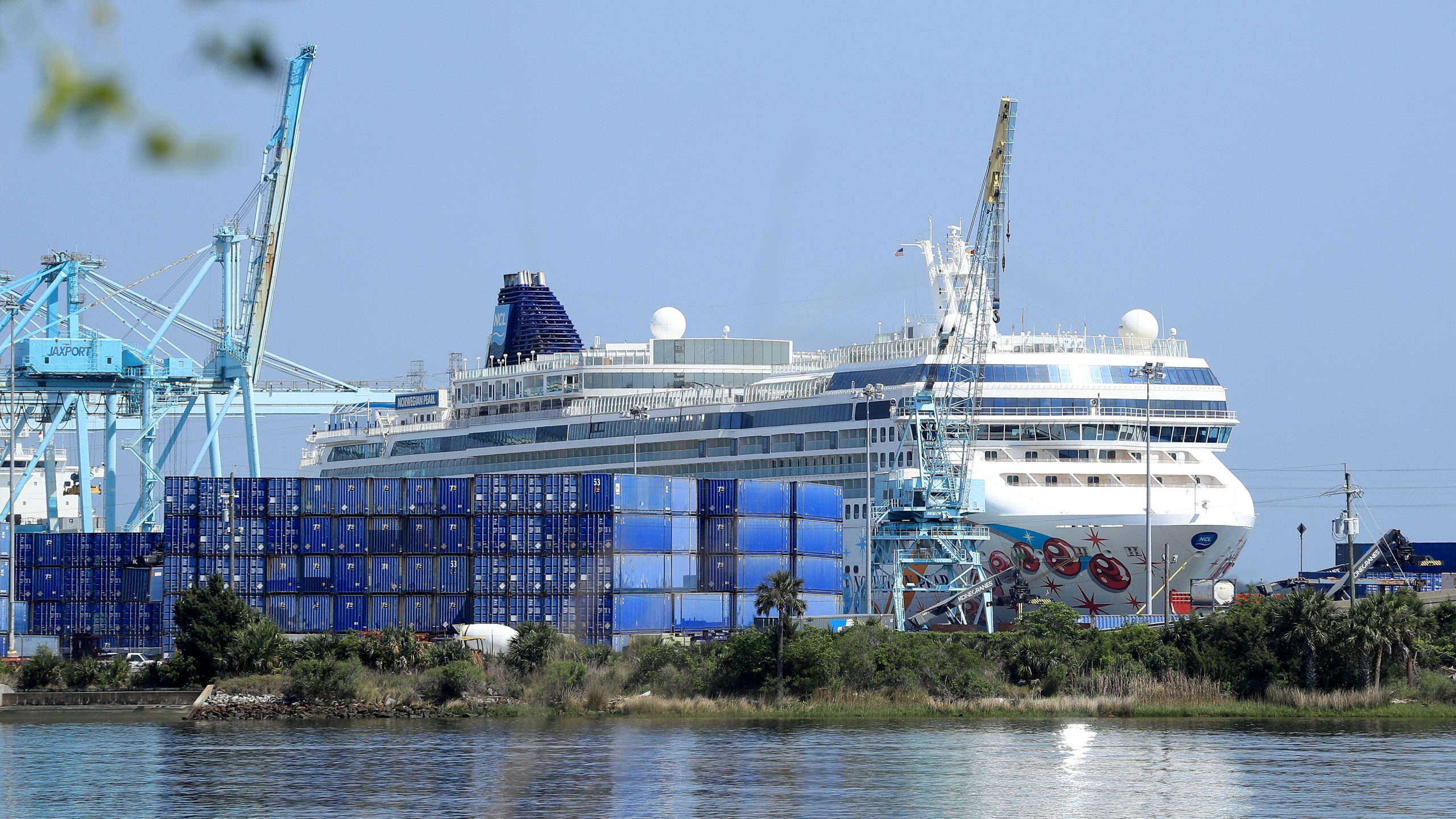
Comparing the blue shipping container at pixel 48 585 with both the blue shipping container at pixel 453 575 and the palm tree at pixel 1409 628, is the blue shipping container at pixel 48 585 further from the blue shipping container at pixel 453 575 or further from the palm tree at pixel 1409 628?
the palm tree at pixel 1409 628

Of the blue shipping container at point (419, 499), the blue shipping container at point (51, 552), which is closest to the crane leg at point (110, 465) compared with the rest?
the blue shipping container at point (51, 552)

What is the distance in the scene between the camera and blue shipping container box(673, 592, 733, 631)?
76.6 m

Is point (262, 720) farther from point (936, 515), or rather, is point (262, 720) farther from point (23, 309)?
point (23, 309)

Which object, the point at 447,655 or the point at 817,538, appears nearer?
the point at 447,655

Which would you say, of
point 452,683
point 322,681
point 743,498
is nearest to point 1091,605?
point 743,498

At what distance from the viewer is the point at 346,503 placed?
75938mm

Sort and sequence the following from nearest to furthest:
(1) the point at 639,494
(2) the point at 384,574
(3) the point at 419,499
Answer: (1) the point at 639,494 → (2) the point at 384,574 → (3) the point at 419,499

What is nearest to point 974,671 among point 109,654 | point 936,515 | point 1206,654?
point 1206,654

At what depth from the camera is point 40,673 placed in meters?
73.2

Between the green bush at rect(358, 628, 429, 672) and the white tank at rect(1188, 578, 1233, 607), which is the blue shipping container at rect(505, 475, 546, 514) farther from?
the white tank at rect(1188, 578, 1233, 607)

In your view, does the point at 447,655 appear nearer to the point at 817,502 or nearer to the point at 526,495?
the point at 526,495

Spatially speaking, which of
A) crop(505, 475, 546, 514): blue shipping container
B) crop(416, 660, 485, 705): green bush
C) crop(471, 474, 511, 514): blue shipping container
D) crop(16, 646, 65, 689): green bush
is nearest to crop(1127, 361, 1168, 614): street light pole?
crop(505, 475, 546, 514): blue shipping container

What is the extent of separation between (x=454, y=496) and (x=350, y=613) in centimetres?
661

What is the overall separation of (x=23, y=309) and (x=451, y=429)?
2757cm
